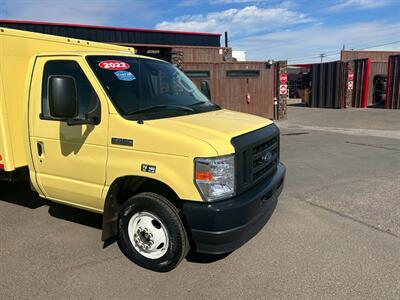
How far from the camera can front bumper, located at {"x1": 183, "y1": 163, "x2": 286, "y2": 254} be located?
2967 mm

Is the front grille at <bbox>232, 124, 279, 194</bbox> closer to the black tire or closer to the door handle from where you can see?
the black tire

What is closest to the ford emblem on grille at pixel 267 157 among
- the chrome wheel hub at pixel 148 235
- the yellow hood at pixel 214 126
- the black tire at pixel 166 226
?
the yellow hood at pixel 214 126

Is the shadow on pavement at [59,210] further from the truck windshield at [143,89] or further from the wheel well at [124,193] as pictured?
the truck windshield at [143,89]

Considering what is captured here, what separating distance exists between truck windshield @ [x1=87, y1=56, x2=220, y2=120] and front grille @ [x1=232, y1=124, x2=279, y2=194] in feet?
2.70

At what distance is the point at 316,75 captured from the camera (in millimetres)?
25078

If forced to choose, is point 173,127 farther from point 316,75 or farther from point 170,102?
point 316,75

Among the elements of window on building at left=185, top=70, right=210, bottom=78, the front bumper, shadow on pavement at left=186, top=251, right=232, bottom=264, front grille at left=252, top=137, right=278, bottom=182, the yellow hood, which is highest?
window on building at left=185, top=70, right=210, bottom=78

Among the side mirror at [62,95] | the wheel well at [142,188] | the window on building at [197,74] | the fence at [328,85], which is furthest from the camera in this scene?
the fence at [328,85]

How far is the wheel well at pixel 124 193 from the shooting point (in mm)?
3379

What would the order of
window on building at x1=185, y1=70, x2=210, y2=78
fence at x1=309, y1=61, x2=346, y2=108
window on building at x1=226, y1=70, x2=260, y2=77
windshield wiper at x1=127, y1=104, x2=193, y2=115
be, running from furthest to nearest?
fence at x1=309, y1=61, x2=346, y2=108 < window on building at x1=226, y1=70, x2=260, y2=77 < window on building at x1=185, y1=70, x2=210, y2=78 < windshield wiper at x1=127, y1=104, x2=193, y2=115

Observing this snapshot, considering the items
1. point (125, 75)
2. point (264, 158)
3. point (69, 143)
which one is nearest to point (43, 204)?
point (69, 143)

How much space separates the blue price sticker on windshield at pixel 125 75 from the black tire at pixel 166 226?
127cm

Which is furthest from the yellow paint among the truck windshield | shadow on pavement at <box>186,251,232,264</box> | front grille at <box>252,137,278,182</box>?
shadow on pavement at <box>186,251,232,264</box>

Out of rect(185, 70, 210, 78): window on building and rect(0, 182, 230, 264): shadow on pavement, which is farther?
rect(185, 70, 210, 78): window on building
